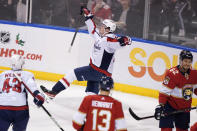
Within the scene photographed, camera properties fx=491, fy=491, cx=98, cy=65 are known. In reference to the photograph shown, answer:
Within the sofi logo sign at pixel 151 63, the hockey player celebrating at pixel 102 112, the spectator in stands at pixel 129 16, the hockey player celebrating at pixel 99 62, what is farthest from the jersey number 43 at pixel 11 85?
the spectator in stands at pixel 129 16

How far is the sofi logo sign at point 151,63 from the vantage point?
27.2 feet

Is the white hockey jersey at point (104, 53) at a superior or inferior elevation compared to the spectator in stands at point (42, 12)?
inferior

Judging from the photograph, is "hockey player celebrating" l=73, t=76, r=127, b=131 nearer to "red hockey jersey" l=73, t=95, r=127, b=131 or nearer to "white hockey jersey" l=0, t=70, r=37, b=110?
"red hockey jersey" l=73, t=95, r=127, b=131

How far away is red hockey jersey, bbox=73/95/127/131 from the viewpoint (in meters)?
4.08

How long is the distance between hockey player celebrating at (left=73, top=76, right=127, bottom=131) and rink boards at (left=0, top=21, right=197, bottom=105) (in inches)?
170

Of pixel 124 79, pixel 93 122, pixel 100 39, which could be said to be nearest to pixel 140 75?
pixel 124 79

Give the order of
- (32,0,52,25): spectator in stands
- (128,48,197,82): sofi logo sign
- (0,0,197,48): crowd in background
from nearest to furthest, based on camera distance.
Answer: (128,48,197,82): sofi logo sign → (0,0,197,48): crowd in background → (32,0,52,25): spectator in stands

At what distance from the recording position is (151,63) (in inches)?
332

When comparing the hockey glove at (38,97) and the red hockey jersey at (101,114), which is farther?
the hockey glove at (38,97)

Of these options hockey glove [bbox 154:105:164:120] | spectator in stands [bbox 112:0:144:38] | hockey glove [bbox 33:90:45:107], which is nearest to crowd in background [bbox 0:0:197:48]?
spectator in stands [bbox 112:0:144:38]

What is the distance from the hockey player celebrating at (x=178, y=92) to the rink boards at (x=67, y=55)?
10.4ft

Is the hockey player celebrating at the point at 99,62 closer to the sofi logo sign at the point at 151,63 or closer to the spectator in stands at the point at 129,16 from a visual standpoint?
the sofi logo sign at the point at 151,63

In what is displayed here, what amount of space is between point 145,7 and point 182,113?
3.95 meters

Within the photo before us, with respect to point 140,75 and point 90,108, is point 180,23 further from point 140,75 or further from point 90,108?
point 90,108
